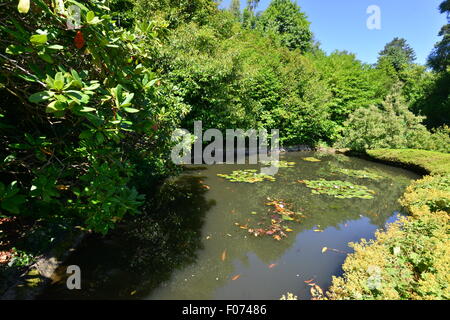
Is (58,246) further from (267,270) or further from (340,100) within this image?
(340,100)

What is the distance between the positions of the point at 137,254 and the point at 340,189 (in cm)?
728

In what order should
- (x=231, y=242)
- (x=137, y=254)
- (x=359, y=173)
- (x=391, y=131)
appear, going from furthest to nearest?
(x=391, y=131), (x=359, y=173), (x=231, y=242), (x=137, y=254)

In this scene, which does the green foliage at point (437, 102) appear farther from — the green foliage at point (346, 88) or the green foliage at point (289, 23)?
the green foliage at point (289, 23)

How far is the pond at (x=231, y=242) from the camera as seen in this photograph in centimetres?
371

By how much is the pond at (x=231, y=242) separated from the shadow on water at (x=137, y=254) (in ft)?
0.05

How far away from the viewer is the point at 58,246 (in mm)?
4023

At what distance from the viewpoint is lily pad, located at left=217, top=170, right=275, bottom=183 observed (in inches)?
370

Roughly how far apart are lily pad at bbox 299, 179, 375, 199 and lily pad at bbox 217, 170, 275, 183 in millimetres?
1513

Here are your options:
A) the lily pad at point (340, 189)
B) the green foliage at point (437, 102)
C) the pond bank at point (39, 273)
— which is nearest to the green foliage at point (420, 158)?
the lily pad at point (340, 189)

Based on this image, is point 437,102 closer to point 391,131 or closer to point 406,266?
point 391,131

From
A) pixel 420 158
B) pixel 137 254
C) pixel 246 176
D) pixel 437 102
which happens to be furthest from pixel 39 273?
pixel 437 102

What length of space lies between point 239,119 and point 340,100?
12.1m

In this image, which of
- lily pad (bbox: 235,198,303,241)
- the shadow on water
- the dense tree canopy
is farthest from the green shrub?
the shadow on water

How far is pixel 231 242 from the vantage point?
5098 millimetres
